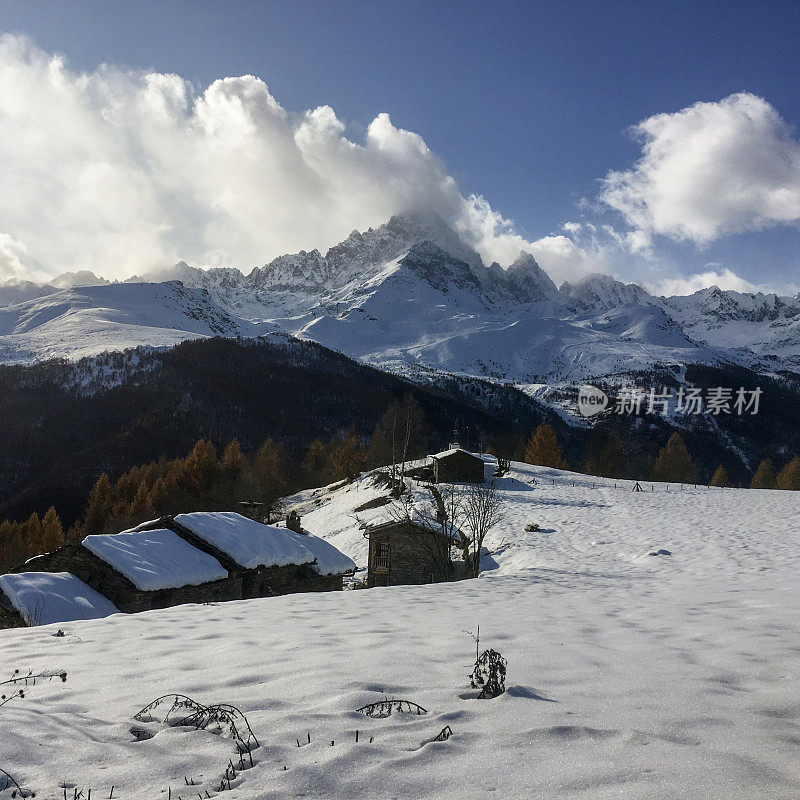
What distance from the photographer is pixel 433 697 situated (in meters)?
5.12

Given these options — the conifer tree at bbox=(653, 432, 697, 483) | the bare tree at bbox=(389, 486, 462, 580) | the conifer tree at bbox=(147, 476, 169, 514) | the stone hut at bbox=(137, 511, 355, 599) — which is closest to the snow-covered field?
the bare tree at bbox=(389, 486, 462, 580)

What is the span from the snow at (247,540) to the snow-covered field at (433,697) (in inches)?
391

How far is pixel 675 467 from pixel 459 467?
50667 mm

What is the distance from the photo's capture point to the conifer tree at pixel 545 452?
271 ft

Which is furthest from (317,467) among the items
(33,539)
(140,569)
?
(140,569)

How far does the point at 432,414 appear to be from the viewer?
171625mm

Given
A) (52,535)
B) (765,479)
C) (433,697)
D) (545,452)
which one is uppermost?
(433,697)

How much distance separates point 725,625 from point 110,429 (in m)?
166

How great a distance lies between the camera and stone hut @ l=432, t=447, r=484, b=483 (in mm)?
61469

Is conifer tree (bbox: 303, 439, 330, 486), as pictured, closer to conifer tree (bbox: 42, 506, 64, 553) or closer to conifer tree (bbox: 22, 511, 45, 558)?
conifer tree (bbox: 42, 506, 64, 553)

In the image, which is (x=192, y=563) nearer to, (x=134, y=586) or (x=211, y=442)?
(x=134, y=586)

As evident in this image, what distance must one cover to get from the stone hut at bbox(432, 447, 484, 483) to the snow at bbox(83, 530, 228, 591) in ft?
140

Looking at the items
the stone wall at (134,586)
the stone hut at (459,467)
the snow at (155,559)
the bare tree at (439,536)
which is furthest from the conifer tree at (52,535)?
the bare tree at (439,536)

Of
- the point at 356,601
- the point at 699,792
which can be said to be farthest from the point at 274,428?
the point at 699,792
